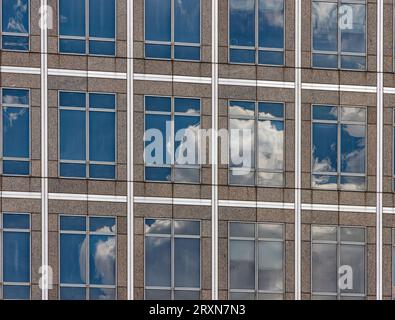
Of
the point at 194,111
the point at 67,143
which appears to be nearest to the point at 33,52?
the point at 67,143

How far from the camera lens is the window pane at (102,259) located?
33.1m

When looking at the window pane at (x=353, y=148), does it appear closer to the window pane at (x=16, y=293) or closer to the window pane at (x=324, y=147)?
the window pane at (x=324, y=147)

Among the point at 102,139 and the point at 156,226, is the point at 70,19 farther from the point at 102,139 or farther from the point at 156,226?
the point at 156,226

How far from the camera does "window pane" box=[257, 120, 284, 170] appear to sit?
3419cm

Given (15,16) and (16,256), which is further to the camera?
(15,16)

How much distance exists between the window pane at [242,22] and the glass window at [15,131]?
708 centimetres

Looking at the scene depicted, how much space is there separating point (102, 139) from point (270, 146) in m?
5.54

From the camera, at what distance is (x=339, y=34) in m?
34.9

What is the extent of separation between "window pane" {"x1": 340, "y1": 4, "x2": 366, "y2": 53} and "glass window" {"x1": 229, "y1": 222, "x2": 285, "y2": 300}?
21.6 ft

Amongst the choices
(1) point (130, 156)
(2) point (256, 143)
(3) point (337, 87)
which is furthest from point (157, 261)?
(3) point (337, 87)

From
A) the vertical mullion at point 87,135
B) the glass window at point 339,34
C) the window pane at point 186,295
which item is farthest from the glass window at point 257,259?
the glass window at point 339,34

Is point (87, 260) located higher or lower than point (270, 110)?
lower

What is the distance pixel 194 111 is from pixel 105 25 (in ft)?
13.3

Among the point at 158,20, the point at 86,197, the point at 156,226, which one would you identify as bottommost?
the point at 156,226
